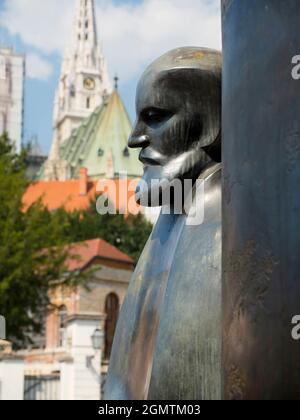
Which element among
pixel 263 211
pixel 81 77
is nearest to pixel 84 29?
pixel 81 77

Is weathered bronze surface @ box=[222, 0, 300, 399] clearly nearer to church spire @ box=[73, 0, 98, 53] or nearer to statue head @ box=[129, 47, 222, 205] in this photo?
statue head @ box=[129, 47, 222, 205]

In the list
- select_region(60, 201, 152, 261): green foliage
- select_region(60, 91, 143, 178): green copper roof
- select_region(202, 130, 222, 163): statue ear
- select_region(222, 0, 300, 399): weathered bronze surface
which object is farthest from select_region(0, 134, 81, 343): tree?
select_region(60, 91, 143, 178): green copper roof

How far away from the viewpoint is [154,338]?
2.96 metres

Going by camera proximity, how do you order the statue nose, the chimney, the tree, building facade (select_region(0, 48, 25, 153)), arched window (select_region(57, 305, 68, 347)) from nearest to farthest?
the statue nose, the tree, arched window (select_region(57, 305, 68, 347)), building facade (select_region(0, 48, 25, 153)), the chimney

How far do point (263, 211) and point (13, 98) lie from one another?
70534 mm

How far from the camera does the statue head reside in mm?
2934

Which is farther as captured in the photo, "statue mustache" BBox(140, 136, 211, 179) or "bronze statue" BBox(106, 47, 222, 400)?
"statue mustache" BBox(140, 136, 211, 179)

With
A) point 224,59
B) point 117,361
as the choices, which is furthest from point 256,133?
point 117,361

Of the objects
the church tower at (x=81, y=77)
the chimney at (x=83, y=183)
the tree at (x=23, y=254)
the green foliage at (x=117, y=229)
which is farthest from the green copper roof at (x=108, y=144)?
the tree at (x=23, y=254)

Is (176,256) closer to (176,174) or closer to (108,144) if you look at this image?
(176,174)

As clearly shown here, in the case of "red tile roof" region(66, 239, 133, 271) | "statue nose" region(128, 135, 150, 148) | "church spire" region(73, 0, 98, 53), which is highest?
"church spire" region(73, 0, 98, 53)

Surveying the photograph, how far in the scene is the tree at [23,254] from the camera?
23.5m

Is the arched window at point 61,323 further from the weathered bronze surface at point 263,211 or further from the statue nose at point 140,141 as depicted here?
the weathered bronze surface at point 263,211

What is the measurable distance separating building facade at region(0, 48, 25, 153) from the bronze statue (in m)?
68.2
